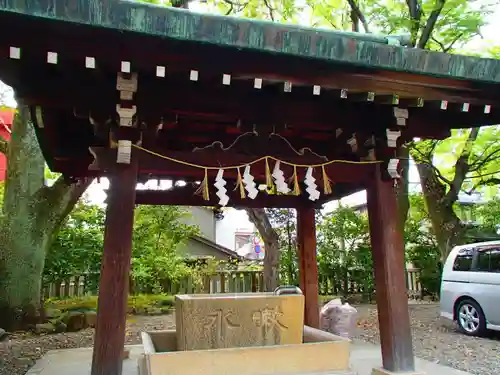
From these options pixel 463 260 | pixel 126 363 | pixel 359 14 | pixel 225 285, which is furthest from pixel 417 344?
pixel 359 14

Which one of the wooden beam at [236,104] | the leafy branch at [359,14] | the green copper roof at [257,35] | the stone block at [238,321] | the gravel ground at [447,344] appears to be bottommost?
the gravel ground at [447,344]

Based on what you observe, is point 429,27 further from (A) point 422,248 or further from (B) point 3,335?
(B) point 3,335

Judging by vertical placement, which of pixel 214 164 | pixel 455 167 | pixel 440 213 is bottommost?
pixel 214 164

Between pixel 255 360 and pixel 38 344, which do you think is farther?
pixel 38 344

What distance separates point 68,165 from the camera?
527 cm

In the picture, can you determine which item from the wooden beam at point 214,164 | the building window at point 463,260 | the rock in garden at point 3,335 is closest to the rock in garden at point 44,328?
the rock in garden at point 3,335

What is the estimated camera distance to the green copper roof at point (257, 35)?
258 centimetres

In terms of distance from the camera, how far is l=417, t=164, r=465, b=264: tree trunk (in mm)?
10367

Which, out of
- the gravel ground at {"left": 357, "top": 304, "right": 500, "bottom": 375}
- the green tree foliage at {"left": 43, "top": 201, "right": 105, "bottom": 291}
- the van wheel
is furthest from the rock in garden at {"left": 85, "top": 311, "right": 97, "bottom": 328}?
the van wheel

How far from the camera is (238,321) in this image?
402 cm

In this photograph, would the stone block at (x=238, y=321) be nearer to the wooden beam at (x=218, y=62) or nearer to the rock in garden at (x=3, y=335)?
the wooden beam at (x=218, y=62)

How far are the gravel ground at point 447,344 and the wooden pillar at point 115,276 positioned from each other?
171 inches

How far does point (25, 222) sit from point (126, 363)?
4272 mm

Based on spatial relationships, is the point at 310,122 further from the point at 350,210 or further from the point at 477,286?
the point at 350,210
